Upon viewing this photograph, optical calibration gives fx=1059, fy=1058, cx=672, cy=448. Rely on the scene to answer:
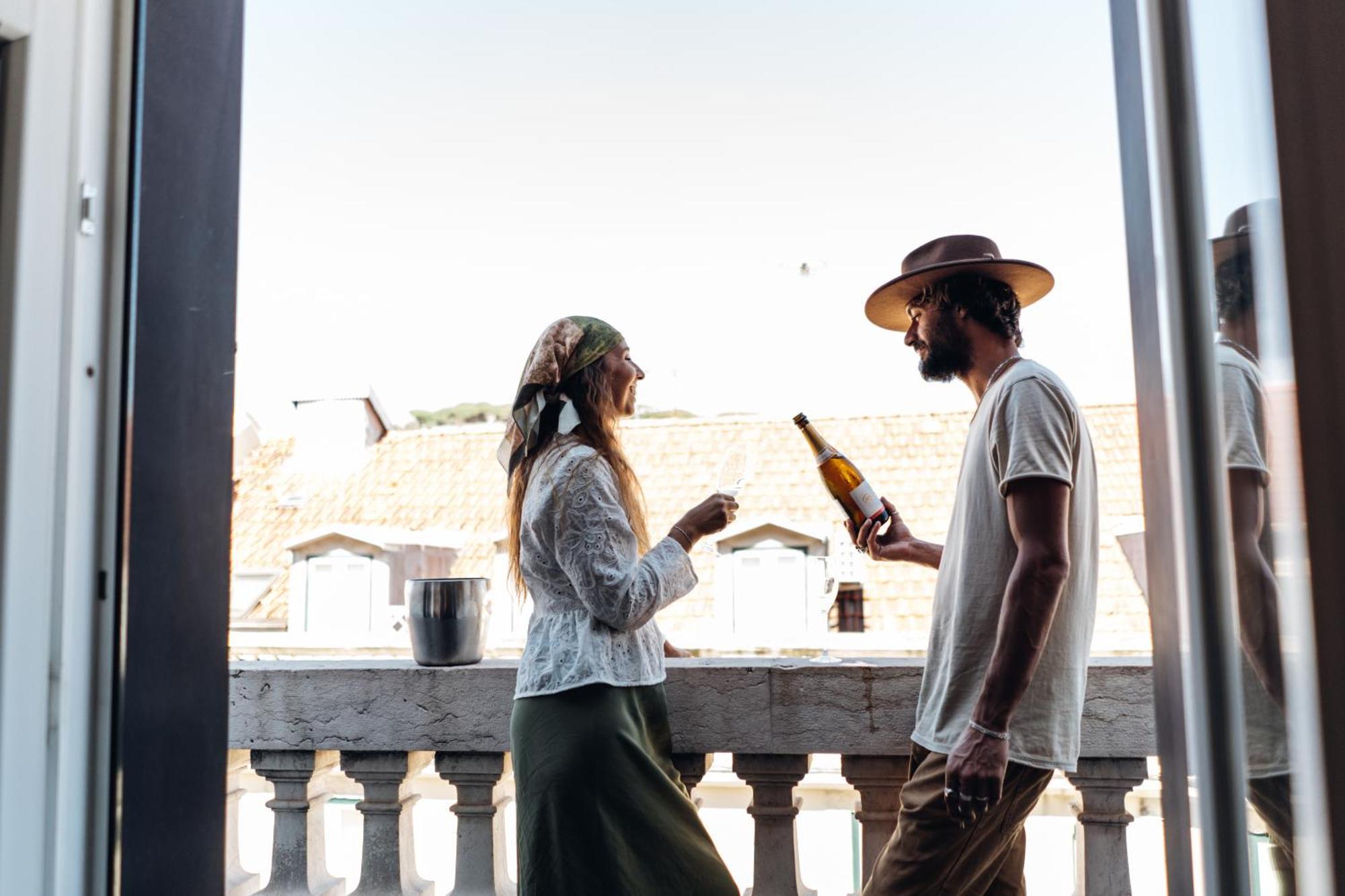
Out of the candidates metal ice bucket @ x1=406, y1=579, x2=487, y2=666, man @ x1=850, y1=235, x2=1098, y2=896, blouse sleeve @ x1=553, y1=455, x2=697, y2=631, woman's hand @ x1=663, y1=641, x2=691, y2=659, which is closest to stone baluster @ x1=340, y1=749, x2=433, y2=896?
metal ice bucket @ x1=406, y1=579, x2=487, y2=666

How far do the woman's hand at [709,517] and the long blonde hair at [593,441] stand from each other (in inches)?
4.1

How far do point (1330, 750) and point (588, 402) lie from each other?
1.85m

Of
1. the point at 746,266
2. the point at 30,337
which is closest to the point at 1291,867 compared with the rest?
the point at 30,337

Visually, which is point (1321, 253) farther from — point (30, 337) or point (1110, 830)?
point (1110, 830)

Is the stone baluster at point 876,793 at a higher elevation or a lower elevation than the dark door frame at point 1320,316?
lower

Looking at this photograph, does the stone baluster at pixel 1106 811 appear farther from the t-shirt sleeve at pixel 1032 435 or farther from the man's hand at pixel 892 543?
the t-shirt sleeve at pixel 1032 435

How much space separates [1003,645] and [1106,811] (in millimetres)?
796

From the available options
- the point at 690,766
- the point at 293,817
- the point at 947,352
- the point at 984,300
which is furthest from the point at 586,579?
the point at 293,817

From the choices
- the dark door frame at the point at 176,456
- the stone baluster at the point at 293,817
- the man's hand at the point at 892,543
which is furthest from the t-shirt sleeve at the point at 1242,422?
the stone baluster at the point at 293,817

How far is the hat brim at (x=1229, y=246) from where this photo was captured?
710mm

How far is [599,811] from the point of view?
2041mm

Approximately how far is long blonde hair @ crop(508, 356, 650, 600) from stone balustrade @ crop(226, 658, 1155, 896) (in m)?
0.39

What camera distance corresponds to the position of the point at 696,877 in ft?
6.93

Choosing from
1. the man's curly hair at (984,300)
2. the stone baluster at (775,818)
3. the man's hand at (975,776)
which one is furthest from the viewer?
the stone baluster at (775,818)
